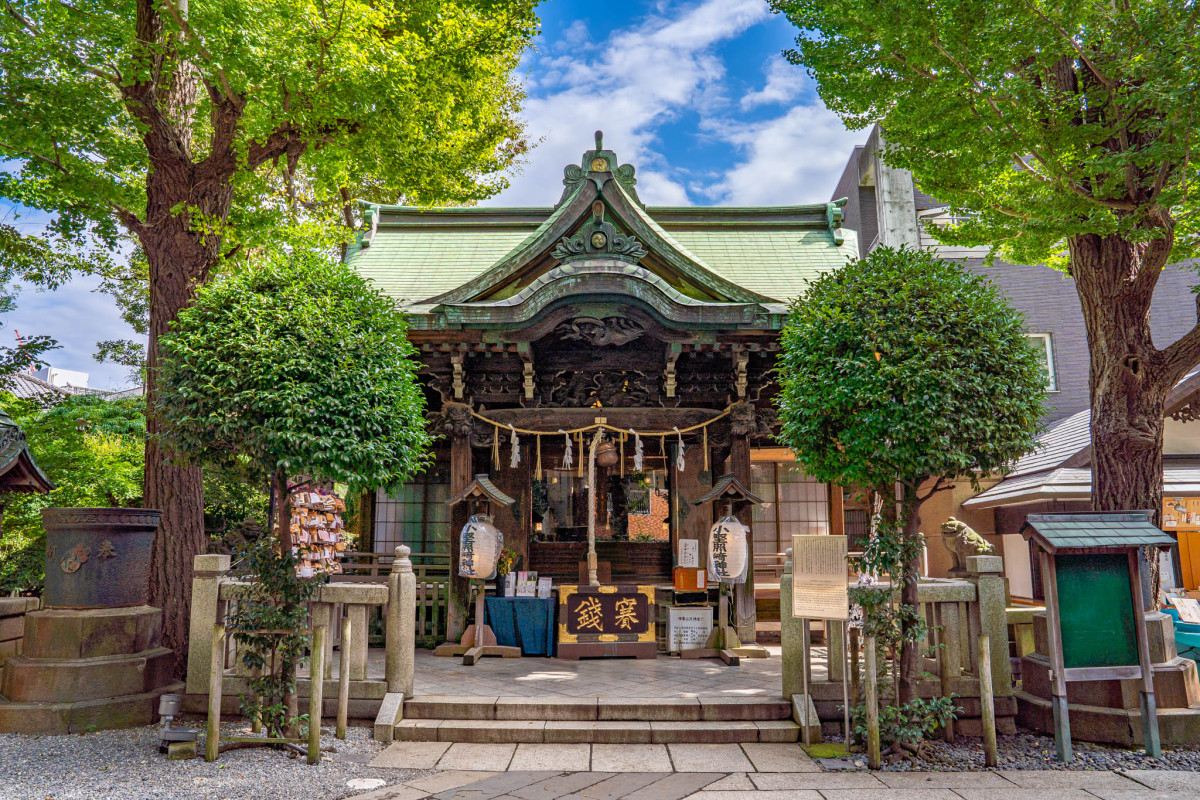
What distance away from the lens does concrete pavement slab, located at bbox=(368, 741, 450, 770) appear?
248 inches

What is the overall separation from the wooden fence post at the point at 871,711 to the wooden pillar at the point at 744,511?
166 inches

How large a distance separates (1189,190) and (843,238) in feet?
19.9

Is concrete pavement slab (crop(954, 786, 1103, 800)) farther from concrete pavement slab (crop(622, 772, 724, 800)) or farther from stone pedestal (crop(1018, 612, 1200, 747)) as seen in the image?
concrete pavement slab (crop(622, 772, 724, 800))

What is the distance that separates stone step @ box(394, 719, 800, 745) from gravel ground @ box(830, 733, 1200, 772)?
910mm

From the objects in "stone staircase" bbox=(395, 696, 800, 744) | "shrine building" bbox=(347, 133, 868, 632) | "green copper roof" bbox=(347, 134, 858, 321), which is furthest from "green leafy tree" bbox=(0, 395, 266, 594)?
"stone staircase" bbox=(395, 696, 800, 744)

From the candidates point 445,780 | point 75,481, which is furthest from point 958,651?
point 75,481

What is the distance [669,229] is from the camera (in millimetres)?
13977

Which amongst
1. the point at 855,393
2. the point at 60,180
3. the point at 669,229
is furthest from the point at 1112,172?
the point at 60,180

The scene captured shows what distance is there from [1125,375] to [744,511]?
518 cm

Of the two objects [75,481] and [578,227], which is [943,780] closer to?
[578,227]

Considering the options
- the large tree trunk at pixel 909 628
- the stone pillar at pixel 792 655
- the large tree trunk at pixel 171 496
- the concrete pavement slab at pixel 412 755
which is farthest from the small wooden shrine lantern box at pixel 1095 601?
the large tree trunk at pixel 171 496

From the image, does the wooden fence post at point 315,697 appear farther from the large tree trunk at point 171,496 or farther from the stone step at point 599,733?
the large tree trunk at point 171,496

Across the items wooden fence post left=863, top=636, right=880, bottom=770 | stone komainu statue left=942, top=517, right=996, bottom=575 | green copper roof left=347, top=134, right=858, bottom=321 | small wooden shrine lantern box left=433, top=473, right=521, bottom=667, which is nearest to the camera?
wooden fence post left=863, top=636, right=880, bottom=770

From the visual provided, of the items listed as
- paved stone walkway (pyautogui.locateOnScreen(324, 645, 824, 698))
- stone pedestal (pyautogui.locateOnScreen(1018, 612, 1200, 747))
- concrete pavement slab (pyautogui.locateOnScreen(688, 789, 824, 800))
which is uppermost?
stone pedestal (pyautogui.locateOnScreen(1018, 612, 1200, 747))
